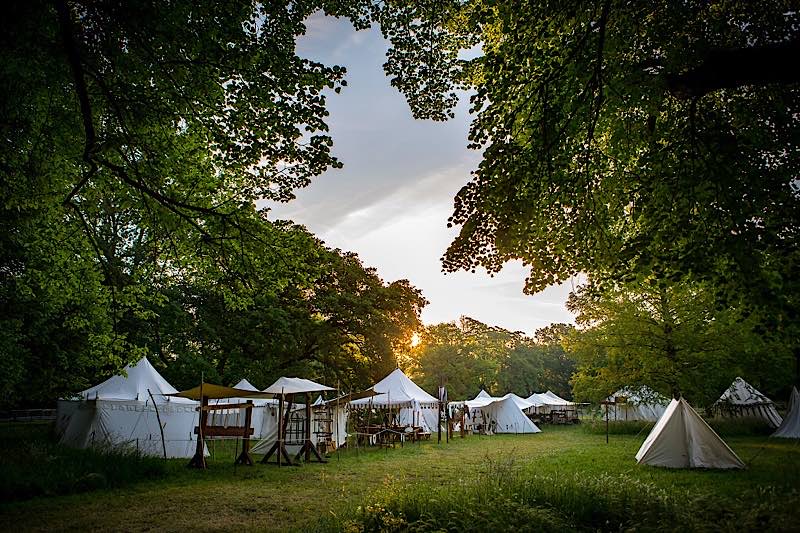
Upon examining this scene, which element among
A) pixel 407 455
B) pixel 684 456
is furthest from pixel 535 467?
pixel 407 455

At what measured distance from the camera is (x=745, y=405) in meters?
26.7

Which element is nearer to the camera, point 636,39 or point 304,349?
point 636,39

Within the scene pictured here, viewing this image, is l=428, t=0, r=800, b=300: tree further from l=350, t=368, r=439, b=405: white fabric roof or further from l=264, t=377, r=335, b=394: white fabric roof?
l=350, t=368, r=439, b=405: white fabric roof

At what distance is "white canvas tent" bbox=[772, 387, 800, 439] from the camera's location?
21.2m

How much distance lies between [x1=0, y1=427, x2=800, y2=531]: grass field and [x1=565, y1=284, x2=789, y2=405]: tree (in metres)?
4.25

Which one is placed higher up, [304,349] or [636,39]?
[636,39]

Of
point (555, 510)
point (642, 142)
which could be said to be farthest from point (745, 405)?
point (555, 510)

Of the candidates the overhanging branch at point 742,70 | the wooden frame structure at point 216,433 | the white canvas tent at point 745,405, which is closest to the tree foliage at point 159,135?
the wooden frame structure at point 216,433

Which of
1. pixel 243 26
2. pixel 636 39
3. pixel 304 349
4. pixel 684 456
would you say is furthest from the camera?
pixel 304 349

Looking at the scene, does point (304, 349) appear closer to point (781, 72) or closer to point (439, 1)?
point (439, 1)

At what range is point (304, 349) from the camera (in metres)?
25.9

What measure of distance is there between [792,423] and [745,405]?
16.7ft

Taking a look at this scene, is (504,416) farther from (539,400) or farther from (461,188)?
(461,188)

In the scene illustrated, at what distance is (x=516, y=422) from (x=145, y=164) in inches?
1127
